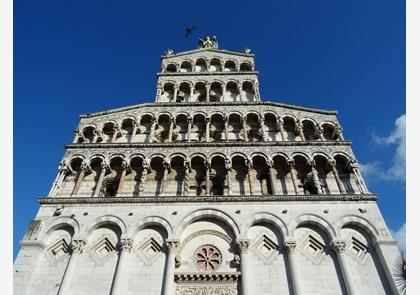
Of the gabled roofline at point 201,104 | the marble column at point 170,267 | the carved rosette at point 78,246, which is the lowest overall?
the marble column at point 170,267

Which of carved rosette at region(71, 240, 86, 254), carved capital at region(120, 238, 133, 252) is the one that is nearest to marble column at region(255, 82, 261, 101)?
carved capital at region(120, 238, 133, 252)

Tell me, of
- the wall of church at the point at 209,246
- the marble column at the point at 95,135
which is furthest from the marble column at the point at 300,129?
the marble column at the point at 95,135

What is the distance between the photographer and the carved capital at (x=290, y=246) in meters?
12.8

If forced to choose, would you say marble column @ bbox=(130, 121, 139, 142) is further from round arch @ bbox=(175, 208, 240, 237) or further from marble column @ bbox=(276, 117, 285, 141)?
marble column @ bbox=(276, 117, 285, 141)

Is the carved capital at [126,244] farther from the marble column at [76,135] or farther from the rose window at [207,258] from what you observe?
the marble column at [76,135]

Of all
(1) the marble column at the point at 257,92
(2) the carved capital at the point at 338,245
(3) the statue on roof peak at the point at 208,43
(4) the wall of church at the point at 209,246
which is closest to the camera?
(4) the wall of church at the point at 209,246

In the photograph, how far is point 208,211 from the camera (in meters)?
13.9

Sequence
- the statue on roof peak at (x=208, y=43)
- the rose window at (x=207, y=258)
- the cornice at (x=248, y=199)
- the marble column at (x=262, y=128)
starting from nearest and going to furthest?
the rose window at (x=207, y=258)
the cornice at (x=248, y=199)
the marble column at (x=262, y=128)
the statue on roof peak at (x=208, y=43)

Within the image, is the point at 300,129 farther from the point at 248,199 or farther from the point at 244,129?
the point at 248,199

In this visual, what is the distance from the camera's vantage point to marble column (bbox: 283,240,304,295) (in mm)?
11648

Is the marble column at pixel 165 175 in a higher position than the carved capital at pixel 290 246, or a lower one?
higher

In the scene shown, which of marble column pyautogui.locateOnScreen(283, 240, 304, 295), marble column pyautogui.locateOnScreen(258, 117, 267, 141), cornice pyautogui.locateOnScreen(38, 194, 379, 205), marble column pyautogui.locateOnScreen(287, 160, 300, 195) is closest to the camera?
marble column pyautogui.locateOnScreen(283, 240, 304, 295)

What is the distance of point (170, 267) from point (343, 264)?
6954 millimetres

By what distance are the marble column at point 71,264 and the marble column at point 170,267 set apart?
374cm
